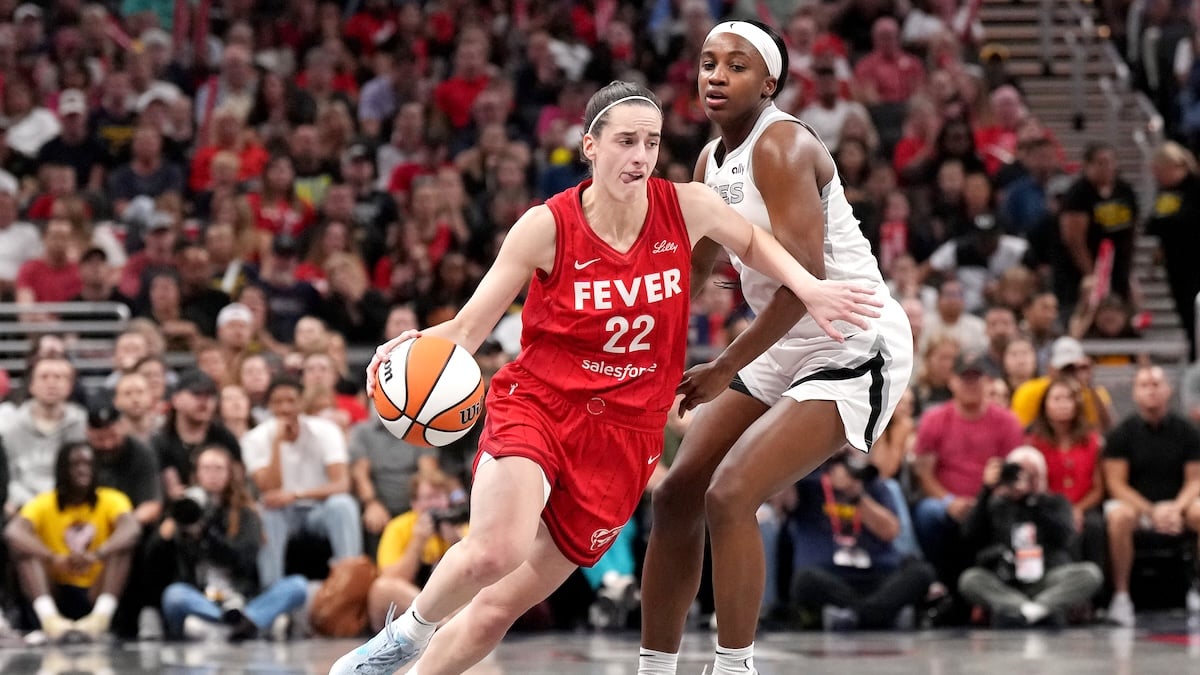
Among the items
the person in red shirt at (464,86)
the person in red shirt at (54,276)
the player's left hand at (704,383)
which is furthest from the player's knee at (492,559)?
the person in red shirt at (464,86)

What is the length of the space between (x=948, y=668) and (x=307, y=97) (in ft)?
27.7

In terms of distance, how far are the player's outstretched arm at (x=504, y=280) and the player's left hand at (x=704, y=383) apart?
0.65 m

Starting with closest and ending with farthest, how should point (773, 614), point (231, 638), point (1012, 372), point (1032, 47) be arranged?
1. point (231, 638)
2. point (773, 614)
3. point (1012, 372)
4. point (1032, 47)

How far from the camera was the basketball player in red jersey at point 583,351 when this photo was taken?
519cm

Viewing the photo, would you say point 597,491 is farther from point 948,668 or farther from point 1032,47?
point 1032,47

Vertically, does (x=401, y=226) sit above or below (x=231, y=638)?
above

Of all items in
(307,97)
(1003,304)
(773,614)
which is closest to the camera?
(773,614)

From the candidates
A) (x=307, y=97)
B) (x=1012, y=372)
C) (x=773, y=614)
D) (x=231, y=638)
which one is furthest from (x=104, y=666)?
(x=307, y=97)

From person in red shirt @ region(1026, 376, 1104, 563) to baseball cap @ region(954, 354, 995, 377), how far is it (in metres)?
0.46

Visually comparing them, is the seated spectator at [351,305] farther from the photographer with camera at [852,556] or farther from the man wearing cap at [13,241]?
the photographer with camera at [852,556]

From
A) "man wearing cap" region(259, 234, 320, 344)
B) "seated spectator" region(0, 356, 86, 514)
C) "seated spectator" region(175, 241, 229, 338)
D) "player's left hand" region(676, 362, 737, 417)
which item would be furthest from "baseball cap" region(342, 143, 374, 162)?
"player's left hand" region(676, 362, 737, 417)

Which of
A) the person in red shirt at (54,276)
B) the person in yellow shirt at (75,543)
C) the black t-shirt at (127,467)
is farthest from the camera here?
the person in red shirt at (54,276)

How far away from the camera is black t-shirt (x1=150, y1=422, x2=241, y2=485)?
10.2 metres

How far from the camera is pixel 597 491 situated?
529cm
